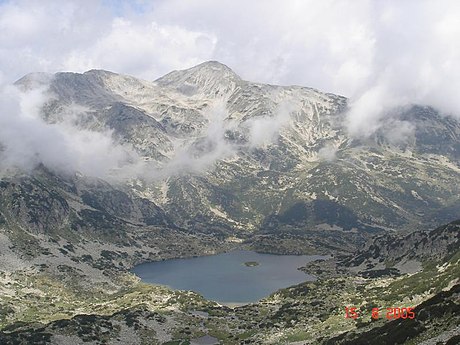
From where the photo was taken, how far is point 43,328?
516 feet

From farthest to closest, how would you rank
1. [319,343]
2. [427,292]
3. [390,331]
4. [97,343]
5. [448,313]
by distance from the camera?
[97,343]
[427,292]
[319,343]
[390,331]
[448,313]

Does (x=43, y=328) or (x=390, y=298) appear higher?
(x=43, y=328)

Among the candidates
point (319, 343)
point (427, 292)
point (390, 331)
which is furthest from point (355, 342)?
point (427, 292)

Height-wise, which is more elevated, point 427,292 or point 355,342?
point 427,292

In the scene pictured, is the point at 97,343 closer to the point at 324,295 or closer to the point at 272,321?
the point at 272,321

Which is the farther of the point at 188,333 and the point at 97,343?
the point at 188,333

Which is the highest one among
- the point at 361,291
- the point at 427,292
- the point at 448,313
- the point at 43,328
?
the point at 43,328

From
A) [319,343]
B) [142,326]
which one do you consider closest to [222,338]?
[142,326]

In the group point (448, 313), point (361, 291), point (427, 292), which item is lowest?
point (448, 313)

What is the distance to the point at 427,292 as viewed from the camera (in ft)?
442

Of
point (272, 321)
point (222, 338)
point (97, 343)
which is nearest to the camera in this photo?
point (97, 343)

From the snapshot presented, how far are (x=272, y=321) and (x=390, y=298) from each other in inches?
1618

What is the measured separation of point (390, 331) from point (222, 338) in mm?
88798

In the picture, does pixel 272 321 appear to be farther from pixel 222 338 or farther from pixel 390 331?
pixel 390 331
